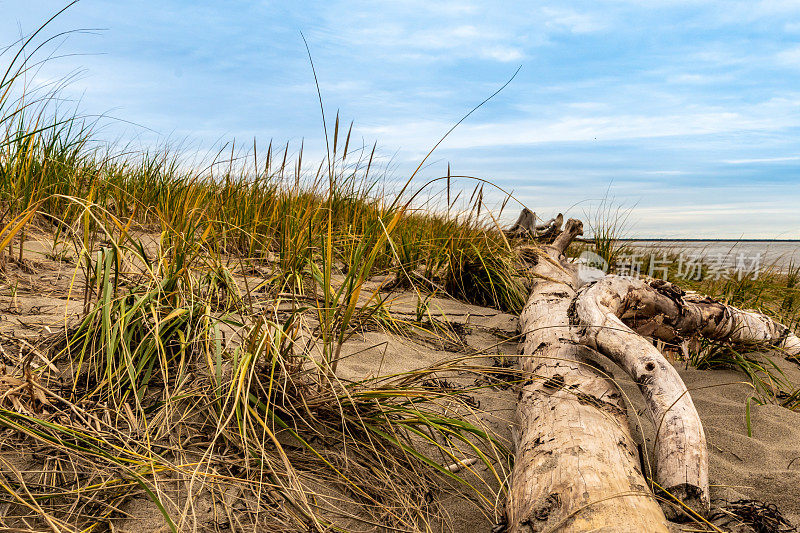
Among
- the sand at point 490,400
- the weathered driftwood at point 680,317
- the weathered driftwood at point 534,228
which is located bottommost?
the sand at point 490,400

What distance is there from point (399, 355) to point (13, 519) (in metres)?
1.79

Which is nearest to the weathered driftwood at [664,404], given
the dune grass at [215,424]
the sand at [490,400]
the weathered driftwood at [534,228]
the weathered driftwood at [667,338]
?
the weathered driftwood at [667,338]

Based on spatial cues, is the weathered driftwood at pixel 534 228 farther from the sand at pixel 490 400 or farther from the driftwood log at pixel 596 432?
the driftwood log at pixel 596 432

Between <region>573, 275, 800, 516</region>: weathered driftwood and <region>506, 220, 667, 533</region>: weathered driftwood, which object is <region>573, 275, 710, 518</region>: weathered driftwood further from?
<region>506, 220, 667, 533</region>: weathered driftwood

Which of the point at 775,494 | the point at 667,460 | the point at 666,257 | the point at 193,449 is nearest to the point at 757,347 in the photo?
the point at 775,494

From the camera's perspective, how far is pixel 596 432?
170cm

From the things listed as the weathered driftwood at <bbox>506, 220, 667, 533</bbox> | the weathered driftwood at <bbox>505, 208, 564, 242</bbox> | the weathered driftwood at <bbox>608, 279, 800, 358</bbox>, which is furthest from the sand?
the weathered driftwood at <bbox>505, 208, 564, 242</bbox>

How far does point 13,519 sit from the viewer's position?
4.44ft

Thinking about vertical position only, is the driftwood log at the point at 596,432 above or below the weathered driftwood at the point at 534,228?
below

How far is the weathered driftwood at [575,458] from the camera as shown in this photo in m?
1.36

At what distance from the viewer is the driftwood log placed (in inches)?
55.1

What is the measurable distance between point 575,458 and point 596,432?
0.19m

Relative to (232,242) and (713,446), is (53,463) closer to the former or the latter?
(713,446)

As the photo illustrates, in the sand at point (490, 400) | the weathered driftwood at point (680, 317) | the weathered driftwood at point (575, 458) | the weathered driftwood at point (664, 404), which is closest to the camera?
the weathered driftwood at point (575, 458)
